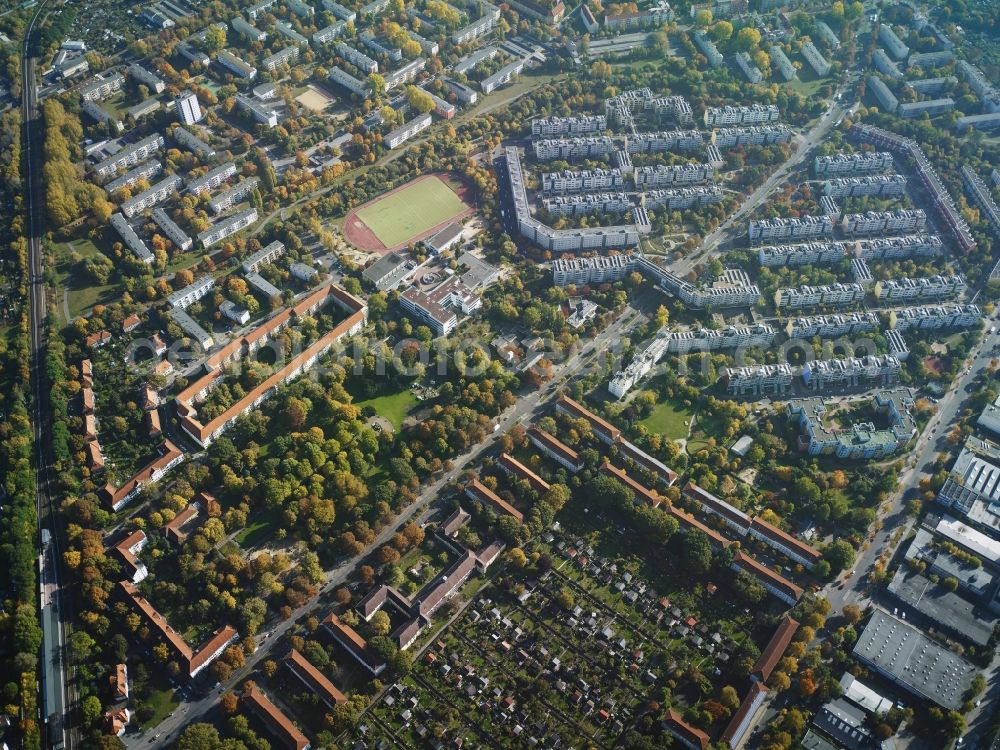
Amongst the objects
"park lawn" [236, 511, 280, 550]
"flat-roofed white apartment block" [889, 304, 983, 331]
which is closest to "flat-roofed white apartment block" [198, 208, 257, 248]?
"park lawn" [236, 511, 280, 550]

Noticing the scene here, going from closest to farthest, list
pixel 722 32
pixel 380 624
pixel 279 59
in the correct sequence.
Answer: pixel 380 624, pixel 279 59, pixel 722 32

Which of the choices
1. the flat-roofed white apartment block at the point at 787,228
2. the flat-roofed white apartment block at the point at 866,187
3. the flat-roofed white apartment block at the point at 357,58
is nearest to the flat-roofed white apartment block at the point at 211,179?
the flat-roofed white apartment block at the point at 357,58

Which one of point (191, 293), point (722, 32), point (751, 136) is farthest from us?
point (722, 32)

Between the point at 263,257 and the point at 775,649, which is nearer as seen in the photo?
the point at 775,649

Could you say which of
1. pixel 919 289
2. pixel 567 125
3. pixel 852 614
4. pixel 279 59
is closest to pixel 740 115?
pixel 567 125

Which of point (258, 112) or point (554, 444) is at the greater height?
point (258, 112)

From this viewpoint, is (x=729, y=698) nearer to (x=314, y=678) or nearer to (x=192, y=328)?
(x=314, y=678)

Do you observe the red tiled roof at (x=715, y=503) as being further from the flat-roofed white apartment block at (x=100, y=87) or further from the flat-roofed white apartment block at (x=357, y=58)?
the flat-roofed white apartment block at (x=100, y=87)
